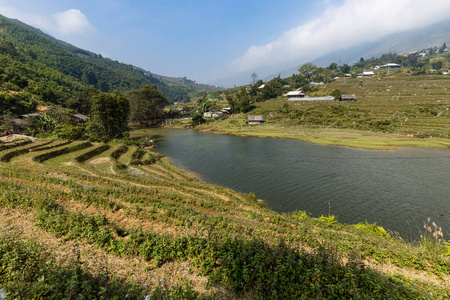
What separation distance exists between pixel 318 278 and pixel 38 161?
111 feet

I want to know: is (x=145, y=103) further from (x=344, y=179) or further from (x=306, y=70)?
(x=306, y=70)

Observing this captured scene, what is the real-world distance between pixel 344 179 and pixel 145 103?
288 ft

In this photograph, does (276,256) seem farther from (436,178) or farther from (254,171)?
(436,178)

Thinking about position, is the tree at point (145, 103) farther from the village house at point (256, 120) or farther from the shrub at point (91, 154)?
the shrub at point (91, 154)

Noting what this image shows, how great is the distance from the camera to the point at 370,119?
62219 millimetres

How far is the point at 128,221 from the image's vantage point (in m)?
10.2

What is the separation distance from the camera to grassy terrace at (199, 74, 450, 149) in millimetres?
46656

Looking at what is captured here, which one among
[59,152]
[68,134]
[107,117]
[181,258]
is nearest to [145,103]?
[107,117]

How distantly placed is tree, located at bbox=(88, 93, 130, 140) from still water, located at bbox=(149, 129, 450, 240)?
20721mm

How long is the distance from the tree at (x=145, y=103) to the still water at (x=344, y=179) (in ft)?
186

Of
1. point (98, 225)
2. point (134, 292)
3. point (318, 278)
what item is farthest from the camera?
point (98, 225)

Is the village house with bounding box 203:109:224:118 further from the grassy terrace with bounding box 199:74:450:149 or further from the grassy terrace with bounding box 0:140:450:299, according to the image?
the grassy terrace with bounding box 0:140:450:299

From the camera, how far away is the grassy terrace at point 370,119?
4666 cm

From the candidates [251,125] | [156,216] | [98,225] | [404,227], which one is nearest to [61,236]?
[98,225]
